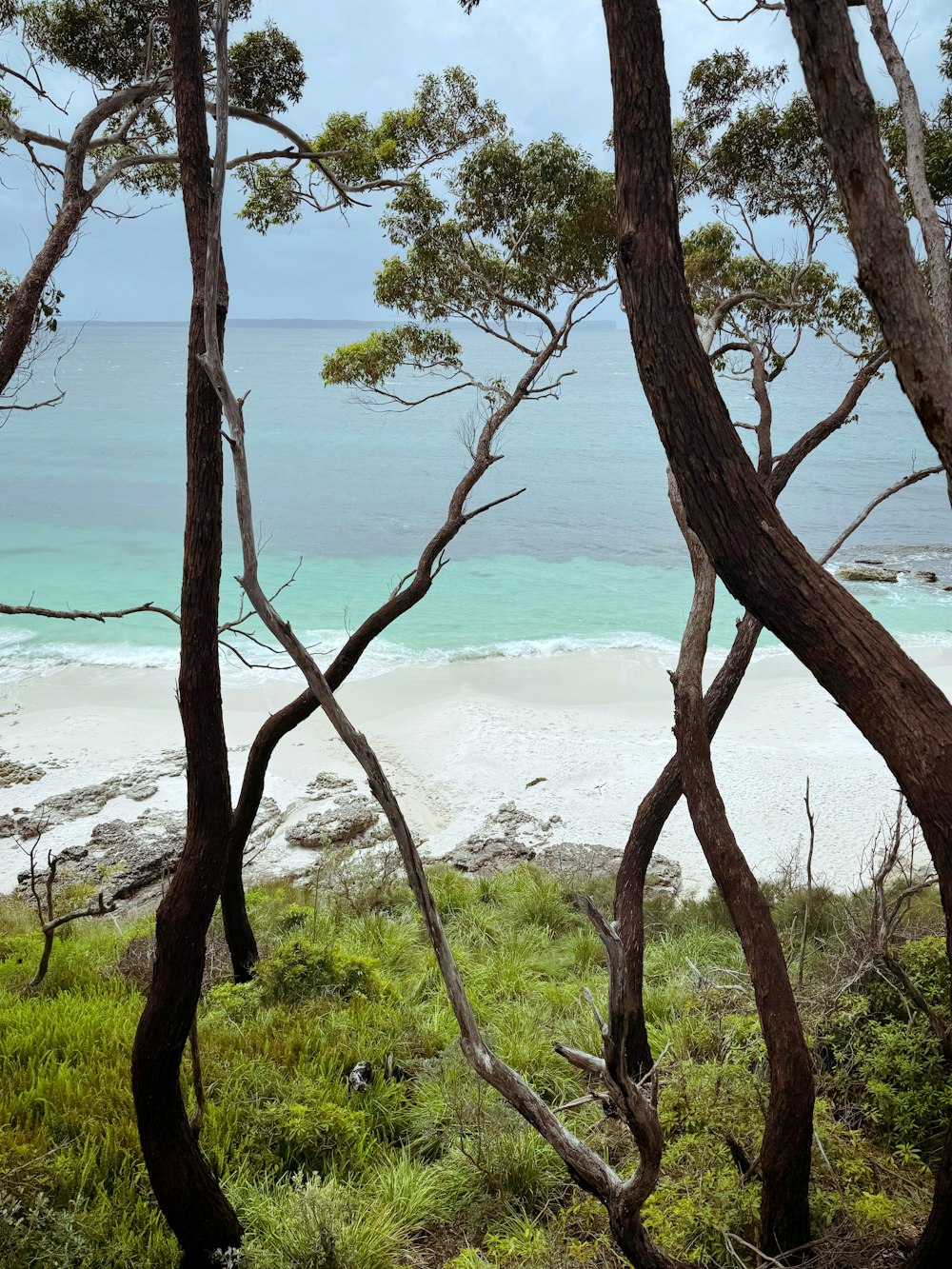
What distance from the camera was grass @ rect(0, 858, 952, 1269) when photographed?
3236mm

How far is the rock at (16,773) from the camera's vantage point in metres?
11.2

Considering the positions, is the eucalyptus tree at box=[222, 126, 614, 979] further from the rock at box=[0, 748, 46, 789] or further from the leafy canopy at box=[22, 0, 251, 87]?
the rock at box=[0, 748, 46, 789]

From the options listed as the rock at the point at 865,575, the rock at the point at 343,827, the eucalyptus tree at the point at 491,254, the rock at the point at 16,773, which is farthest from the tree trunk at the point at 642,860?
the rock at the point at 865,575

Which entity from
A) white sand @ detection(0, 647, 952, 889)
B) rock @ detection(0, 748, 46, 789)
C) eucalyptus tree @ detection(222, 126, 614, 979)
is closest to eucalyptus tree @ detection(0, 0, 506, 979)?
eucalyptus tree @ detection(222, 126, 614, 979)

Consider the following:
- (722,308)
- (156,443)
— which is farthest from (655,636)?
(156,443)

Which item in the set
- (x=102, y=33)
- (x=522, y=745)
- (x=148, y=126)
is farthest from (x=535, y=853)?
(x=102, y=33)

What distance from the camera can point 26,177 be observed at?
22.0 ft

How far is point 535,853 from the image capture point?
9.34 m

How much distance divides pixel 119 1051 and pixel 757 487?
12.8 feet

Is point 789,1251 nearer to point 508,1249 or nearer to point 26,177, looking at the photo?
point 508,1249

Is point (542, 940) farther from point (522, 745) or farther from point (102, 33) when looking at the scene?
point (102, 33)

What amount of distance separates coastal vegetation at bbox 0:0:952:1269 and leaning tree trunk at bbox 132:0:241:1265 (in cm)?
1

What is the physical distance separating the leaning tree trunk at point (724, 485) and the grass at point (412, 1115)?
1142mm

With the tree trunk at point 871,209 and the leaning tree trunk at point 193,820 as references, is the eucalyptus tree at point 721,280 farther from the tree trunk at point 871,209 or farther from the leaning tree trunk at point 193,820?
the leaning tree trunk at point 193,820
